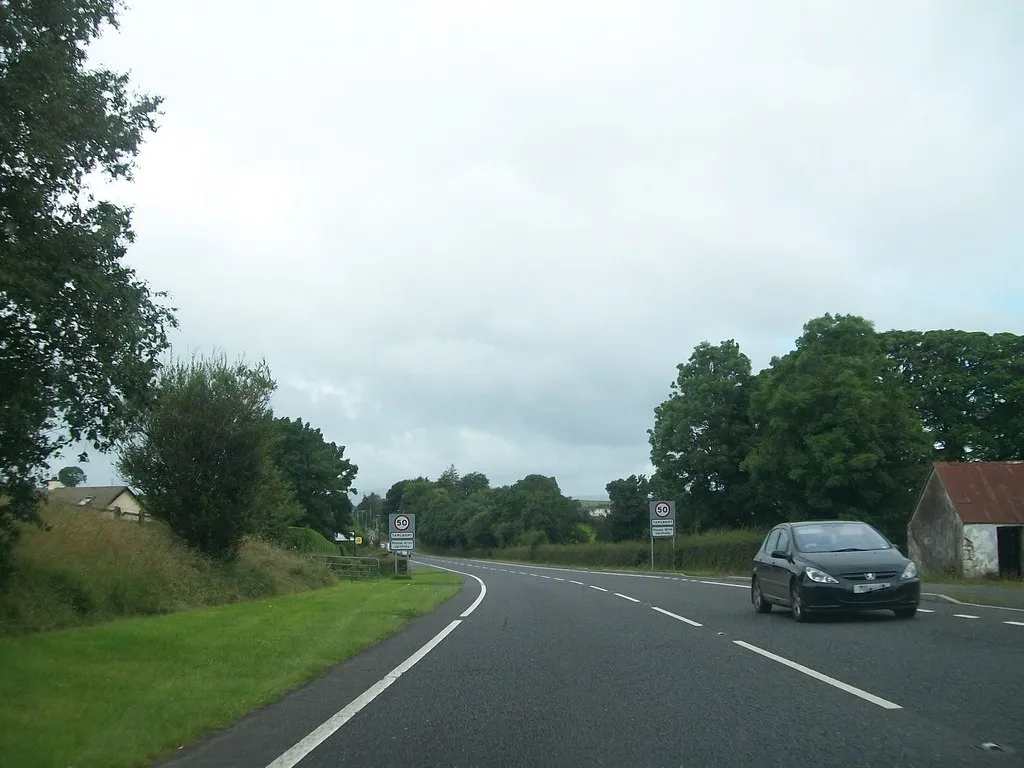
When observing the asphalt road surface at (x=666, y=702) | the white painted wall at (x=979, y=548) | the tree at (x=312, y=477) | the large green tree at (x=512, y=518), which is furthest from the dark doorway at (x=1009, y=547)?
the large green tree at (x=512, y=518)

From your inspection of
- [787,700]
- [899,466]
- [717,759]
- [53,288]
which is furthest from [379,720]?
[899,466]

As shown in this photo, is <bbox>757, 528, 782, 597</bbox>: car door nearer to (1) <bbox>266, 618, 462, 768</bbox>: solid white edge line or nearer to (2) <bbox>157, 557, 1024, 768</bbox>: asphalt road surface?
(2) <bbox>157, 557, 1024, 768</bbox>: asphalt road surface

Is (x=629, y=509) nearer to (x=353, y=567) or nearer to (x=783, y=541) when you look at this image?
(x=353, y=567)

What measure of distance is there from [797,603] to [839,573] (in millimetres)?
908

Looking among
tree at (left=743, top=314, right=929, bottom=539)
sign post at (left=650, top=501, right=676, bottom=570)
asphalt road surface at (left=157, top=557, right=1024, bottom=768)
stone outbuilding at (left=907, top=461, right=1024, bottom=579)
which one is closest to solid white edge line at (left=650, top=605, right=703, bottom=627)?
asphalt road surface at (left=157, top=557, right=1024, bottom=768)

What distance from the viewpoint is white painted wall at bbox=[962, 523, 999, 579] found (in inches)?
1544

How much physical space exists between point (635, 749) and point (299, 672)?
207 inches

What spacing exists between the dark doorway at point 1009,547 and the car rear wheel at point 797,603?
29.4 m

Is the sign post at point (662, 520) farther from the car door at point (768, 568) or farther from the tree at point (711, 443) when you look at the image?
the car door at point (768, 568)

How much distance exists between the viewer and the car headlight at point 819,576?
568 inches

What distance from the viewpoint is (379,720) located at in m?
7.67

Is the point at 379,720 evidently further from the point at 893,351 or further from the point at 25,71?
the point at 893,351

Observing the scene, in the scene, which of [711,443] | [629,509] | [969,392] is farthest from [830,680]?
[629,509]

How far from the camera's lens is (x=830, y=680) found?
8.94 m
